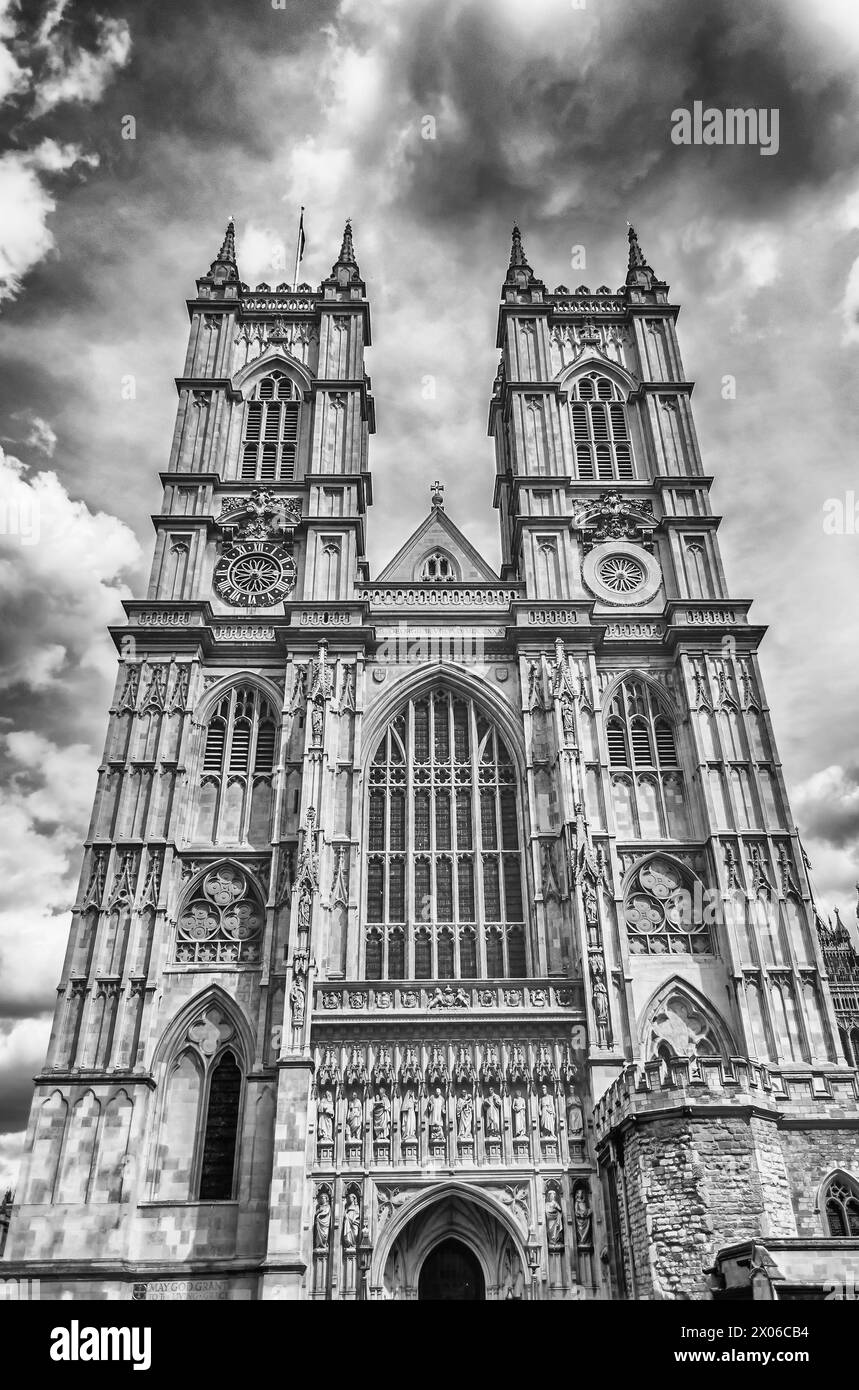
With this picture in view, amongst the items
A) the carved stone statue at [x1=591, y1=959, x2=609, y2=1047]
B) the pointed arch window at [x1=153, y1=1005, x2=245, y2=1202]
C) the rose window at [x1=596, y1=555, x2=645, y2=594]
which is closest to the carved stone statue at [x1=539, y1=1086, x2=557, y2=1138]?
the carved stone statue at [x1=591, y1=959, x2=609, y2=1047]

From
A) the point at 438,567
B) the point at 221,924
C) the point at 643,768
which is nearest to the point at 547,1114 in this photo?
the point at 221,924

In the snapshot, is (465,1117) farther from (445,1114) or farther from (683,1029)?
(683,1029)

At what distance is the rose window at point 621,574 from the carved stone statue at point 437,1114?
1600 cm

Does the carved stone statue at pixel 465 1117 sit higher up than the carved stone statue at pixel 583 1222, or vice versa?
the carved stone statue at pixel 465 1117

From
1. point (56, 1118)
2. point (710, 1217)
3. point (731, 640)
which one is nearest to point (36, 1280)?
point (56, 1118)

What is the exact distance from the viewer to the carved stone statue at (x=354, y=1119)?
875 inches

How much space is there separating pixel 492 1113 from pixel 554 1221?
94.6 inches

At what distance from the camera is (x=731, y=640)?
30.3 metres

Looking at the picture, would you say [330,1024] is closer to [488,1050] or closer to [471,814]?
[488,1050]

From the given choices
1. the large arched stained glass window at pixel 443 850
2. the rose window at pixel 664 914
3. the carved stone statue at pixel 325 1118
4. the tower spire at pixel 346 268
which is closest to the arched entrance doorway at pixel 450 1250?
the carved stone statue at pixel 325 1118

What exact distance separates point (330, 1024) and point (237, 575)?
14.4m

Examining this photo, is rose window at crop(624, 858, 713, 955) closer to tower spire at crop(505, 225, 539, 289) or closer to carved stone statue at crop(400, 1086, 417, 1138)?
carved stone statue at crop(400, 1086, 417, 1138)

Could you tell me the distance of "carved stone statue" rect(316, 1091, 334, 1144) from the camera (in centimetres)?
2222

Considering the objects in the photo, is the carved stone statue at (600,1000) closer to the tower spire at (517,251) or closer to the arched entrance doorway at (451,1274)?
the arched entrance doorway at (451,1274)
